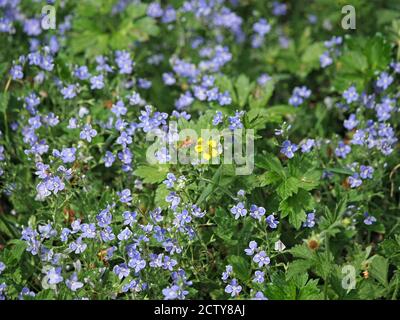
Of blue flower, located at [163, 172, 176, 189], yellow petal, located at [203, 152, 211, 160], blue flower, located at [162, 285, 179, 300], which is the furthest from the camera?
yellow petal, located at [203, 152, 211, 160]

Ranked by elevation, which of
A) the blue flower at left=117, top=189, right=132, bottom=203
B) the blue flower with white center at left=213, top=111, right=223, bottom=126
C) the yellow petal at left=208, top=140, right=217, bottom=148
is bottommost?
the blue flower at left=117, top=189, right=132, bottom=203

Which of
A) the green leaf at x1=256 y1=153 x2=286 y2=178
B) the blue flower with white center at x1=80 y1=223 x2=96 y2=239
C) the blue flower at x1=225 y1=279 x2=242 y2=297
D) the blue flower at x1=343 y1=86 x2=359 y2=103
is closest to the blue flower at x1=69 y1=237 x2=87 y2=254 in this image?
the blue flower with white center at x1=80 y1=223 x2=96 y2=239

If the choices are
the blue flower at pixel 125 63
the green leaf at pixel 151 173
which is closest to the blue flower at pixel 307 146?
the green leaf at pixel 151 173

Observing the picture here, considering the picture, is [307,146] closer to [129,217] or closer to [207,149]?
[207,149]

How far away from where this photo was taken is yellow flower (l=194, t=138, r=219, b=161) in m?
3.37

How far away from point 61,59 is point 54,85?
20 centimetres

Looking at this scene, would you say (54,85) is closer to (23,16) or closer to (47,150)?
(47,150)

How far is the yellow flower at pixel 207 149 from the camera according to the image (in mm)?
3371

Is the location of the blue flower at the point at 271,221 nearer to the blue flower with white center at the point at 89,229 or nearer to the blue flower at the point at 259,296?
the blue flower at the point at 259,296

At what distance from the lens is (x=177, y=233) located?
3293 millimetres

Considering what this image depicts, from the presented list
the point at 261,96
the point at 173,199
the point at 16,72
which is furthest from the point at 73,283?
the point at 261,96

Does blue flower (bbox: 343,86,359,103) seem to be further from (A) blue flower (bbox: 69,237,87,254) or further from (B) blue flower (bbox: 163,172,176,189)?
(A) blue flower (bbox: 69,237,87,254)

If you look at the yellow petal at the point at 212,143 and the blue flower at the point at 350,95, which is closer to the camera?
the yellow petal at the point at 212,143

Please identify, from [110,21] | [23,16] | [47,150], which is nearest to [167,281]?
[47,150]
